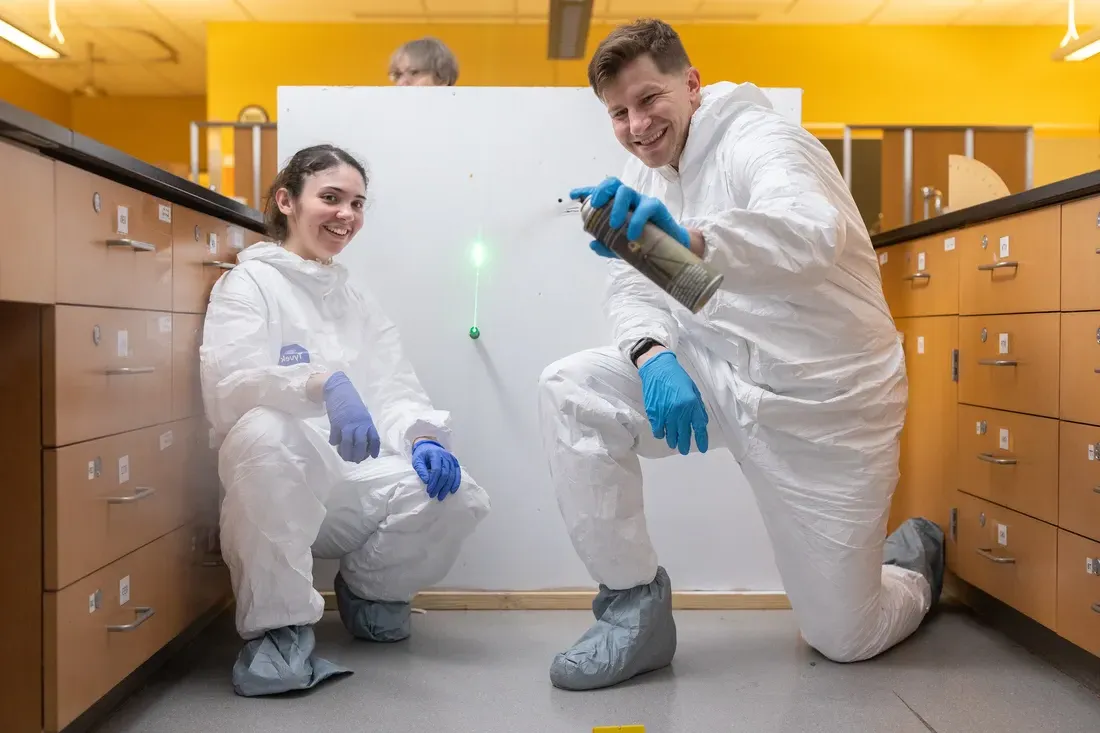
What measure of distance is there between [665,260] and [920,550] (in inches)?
45.4

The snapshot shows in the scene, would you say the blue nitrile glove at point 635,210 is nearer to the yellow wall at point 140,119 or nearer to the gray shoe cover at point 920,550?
the gray shoe cover at point 920,550

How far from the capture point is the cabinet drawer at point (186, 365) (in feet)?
5.15

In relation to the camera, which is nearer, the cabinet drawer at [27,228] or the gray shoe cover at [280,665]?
the cabinet drawer at [27,228]

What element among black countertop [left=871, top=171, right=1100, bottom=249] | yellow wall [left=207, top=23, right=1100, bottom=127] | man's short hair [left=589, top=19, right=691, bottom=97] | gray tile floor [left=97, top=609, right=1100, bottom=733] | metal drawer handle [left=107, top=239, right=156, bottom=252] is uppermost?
yellow wall [left=207, top=23, right=1100, bottom=127]

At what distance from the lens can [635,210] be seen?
1.17 m

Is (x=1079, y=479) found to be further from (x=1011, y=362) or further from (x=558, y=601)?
(x=558, y=601)

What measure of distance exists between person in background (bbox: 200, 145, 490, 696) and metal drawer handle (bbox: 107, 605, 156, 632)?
138mm

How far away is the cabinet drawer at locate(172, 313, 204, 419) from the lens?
1570 millimetres

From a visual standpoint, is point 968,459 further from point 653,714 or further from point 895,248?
point 653,714

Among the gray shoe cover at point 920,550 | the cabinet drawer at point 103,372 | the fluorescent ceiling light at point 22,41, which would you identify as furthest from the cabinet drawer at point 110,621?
the fluorescent ceiling light at point 22,41

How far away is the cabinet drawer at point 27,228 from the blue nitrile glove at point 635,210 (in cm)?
69

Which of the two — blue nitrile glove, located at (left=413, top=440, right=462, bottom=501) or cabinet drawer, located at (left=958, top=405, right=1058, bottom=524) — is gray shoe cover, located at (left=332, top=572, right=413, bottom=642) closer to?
blue nitrile glove, located at (left=413, top=440, right=462, bottom=501)

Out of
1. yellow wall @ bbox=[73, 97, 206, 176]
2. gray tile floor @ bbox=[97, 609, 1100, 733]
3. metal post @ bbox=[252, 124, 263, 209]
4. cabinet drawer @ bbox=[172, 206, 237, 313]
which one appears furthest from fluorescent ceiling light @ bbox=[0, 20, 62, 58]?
gray tile floor @ bbox=[97, 609, 1100, 733]

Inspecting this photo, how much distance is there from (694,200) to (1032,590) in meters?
0.94
